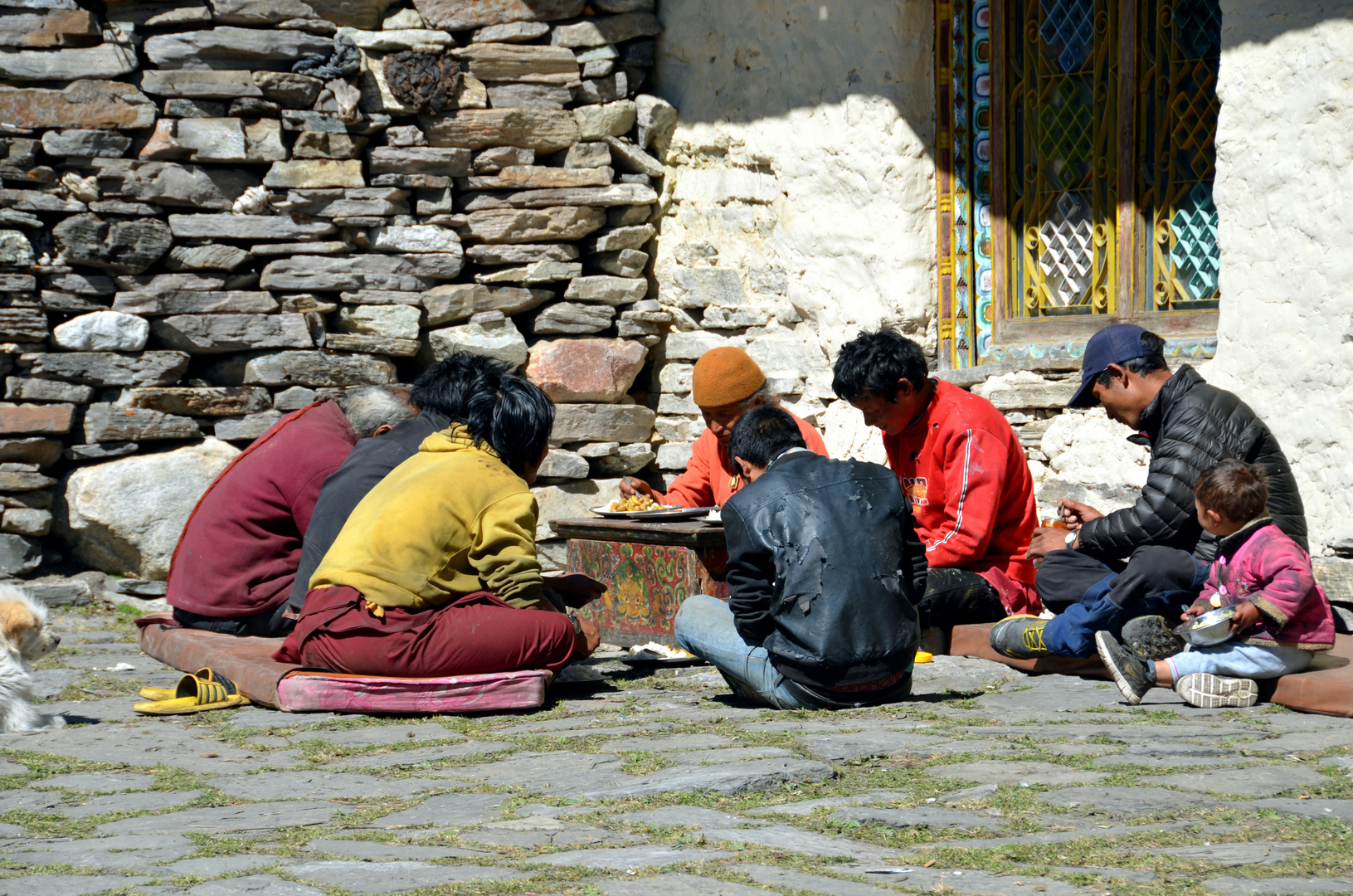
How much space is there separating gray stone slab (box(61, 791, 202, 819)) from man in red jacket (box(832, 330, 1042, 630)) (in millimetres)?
2573

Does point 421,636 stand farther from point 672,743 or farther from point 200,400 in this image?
point 200,400

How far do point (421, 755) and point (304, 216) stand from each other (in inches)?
172

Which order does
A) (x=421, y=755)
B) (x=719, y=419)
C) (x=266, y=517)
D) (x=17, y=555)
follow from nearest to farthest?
(x=421, y=755), (x=266, y=517), (x=719, y=419), (x=17, y=555)

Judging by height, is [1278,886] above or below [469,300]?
below

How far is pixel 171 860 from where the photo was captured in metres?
2.41

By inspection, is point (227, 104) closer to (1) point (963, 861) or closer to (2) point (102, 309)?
(2) point (102, 309)

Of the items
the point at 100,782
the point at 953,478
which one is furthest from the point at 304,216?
the point at 100,782

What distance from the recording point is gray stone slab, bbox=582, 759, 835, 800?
2.88 metres

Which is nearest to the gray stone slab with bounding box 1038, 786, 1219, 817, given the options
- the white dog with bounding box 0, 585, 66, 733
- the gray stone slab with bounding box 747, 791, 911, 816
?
the gray stone slab with bounding box 747, 791, 911, 816

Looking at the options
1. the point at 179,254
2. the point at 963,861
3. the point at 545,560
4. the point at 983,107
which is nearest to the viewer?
the point at 963,861

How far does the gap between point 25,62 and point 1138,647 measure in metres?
5.89

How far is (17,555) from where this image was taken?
6703 mm

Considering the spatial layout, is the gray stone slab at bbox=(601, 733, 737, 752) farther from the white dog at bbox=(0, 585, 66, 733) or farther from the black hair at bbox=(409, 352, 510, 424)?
the white dog at bbox=(0, 585, 66, 733)

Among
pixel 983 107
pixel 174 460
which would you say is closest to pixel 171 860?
pixel 174 460
